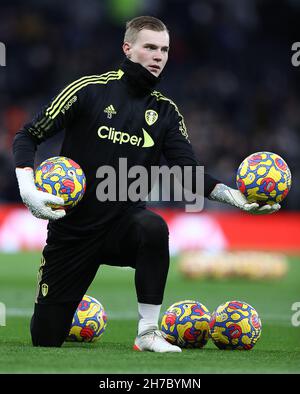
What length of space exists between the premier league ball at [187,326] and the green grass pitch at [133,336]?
0.17 m

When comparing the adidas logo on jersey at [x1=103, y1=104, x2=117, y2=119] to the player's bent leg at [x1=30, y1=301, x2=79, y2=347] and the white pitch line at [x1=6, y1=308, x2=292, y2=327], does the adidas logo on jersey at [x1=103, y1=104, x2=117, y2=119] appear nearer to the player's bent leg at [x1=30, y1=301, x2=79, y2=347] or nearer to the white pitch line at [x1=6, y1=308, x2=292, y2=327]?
the player's bent leg at [x1=30, y1=301, x2=79, y2=347]

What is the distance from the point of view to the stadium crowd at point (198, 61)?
80.4 ft

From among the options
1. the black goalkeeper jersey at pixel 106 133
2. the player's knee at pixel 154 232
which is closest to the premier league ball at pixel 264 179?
the black goalkeeper jersey at pixel 106 133

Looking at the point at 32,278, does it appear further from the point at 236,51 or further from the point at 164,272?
the point at 236,51

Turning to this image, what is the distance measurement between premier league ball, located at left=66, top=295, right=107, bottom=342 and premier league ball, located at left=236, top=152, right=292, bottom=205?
166 centimetres

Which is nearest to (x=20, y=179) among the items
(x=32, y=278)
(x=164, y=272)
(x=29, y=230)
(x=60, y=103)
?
(x=60, y=103)

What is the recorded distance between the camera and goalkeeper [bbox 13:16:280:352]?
743 centimetres

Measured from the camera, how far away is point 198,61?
26.6m

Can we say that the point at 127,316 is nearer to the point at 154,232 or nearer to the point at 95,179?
the point at 95,179

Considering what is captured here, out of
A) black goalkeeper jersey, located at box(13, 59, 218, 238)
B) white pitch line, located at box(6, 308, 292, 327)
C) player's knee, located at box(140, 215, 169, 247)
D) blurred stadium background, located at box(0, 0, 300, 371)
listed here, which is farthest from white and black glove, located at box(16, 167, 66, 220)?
blurred stadium background, located at box(0, 0, 300, 371)

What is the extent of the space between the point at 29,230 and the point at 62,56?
243 inches

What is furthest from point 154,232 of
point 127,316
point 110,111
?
point 127,316

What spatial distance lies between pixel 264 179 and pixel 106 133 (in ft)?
4.12

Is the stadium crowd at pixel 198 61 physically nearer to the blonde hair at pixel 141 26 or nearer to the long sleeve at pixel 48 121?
the blonde hair at pixel 141 26
